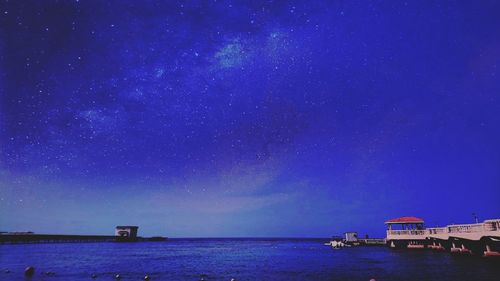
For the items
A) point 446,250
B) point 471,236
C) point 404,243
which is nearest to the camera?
point 471,236

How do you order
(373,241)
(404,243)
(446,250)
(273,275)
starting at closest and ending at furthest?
(273,275) < (446,250) < (404,243) < (373,241)

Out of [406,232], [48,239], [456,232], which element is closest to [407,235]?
[406,232]

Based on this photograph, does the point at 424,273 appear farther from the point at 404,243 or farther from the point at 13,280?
the point at 404,243

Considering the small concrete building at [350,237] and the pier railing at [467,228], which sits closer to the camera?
the pier railing at [467,228]

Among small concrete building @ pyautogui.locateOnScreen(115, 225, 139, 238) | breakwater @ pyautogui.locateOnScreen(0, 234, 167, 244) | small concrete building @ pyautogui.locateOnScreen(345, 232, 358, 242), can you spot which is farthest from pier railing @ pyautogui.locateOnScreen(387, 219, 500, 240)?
small concrete building @ pyautogui.locateOnScreen(115, 225, 139, 238)

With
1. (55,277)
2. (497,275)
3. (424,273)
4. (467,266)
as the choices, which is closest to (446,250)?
(467,266)

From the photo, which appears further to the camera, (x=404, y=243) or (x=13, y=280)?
(x=404, y=243)

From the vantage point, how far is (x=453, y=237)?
44.6 meters

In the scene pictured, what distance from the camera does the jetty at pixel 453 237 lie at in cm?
3372

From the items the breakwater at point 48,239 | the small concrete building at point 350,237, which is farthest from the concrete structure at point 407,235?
the breakwater at point 48,239

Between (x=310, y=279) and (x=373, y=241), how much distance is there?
70.7 meters

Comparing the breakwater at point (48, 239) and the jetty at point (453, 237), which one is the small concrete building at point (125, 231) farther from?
the jetty at point (453, 237)

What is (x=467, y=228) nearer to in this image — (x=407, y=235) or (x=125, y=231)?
(x=407, y=235)

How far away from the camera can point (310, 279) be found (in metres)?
31.0
